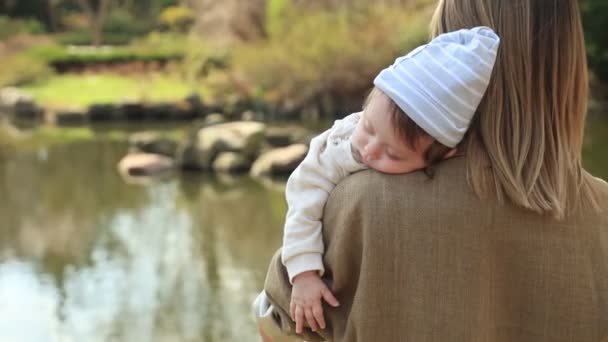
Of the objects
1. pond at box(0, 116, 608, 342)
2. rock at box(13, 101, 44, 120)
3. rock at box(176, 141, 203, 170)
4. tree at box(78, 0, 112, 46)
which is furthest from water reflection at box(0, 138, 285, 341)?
tree at box(78, 0, 112, 46)

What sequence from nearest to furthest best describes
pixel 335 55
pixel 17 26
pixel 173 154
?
1. pixel 173 154
2. pixel 335 55
3. pixel 17 26

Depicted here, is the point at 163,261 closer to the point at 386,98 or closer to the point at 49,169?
the point at 49,169

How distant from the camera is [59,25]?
2248 cm

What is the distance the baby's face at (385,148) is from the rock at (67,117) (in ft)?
32.0

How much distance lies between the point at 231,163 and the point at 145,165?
753mm

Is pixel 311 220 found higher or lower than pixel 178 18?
higher

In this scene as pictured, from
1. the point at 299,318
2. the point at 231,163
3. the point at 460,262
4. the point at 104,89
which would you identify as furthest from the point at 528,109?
the point at 104,89

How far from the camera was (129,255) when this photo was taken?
4742 millimetres

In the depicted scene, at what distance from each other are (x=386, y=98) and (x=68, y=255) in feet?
13.4

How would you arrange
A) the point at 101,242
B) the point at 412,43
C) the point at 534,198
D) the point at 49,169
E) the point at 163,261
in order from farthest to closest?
the point at 412,43
the point at 49,169
the point at 101,242
the point at 163,261
the point at 534,198

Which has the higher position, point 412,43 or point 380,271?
point 380,271

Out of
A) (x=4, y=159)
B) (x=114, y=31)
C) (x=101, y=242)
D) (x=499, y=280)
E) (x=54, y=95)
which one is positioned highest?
(x=499, y=280)

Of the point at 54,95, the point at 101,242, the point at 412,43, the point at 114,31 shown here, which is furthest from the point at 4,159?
the point at 114,31

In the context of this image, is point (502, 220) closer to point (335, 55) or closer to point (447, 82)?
point (447, 82)
